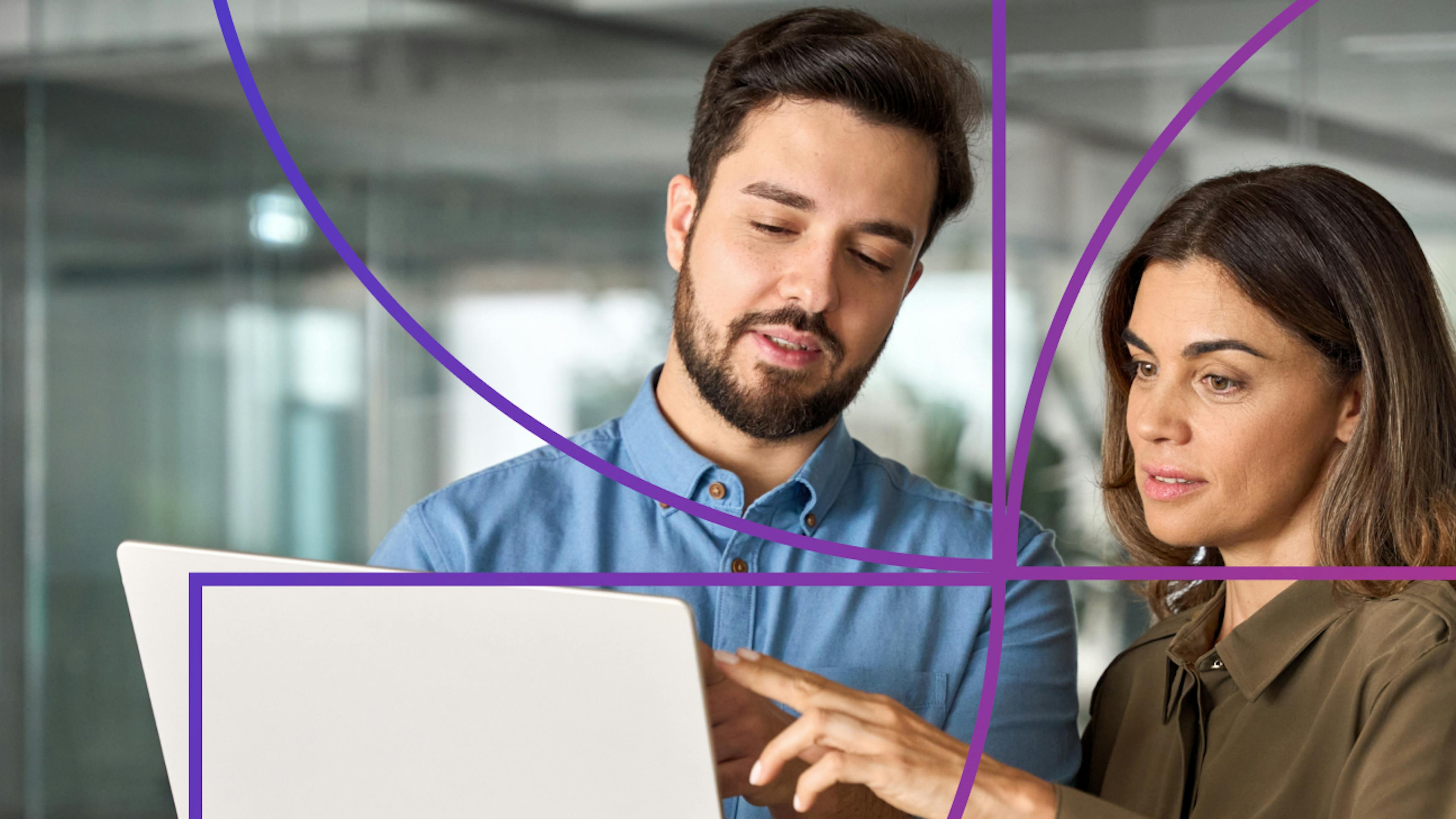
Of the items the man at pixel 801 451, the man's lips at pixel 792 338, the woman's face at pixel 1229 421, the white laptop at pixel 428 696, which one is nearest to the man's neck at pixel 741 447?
the man at pixel 801 451

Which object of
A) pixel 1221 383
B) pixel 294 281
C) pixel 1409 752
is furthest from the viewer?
pixel 294 281

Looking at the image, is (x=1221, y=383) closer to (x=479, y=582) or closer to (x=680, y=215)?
(x=680, y=215)

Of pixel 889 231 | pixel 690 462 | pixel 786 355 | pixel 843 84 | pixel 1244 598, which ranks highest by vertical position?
pixel 843 84

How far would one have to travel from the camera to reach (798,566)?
51.8 inches

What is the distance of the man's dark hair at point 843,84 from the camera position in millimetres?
1298

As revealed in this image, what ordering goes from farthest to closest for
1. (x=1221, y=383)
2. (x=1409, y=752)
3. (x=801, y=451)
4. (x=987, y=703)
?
(x=801, y=451), (x=1221, y=383), (x=987, y=703), (x=1409, y=752)

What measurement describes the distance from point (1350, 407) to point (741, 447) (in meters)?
0.57

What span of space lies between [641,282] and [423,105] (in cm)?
74

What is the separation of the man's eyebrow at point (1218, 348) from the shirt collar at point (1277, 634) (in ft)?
0.74

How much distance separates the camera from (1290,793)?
3.80 ft

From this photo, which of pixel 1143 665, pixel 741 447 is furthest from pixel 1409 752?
pixel 741 447

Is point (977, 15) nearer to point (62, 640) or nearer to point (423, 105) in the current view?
point (423, 105)

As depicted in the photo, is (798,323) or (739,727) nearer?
(739,727)

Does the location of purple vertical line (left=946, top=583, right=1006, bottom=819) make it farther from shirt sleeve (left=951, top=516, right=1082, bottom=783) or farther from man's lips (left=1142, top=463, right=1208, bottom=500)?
man's lips (left=1142, top=463, right=1208, bottom=500)
